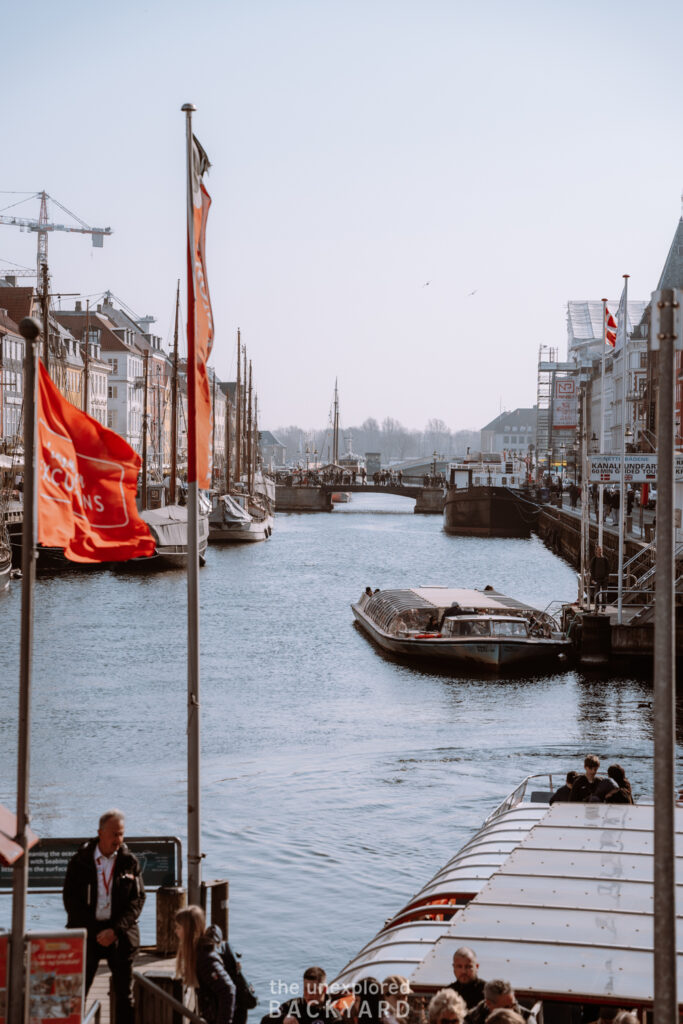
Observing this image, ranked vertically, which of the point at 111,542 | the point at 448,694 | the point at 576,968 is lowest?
the point at 448,694

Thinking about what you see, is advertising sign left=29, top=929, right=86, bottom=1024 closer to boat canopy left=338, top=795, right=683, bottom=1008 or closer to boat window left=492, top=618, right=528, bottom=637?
boat canopy left=338, top=795, right=683, bottom=1008

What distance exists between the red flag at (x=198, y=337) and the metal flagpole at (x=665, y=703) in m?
6.22

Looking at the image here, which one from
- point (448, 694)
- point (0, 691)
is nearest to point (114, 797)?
point (0, 691)

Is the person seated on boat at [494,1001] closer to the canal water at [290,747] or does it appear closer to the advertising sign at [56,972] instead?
the advertising sign at [56,972]

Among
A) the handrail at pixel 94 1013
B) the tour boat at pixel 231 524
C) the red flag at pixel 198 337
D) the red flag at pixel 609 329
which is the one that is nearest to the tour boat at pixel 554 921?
the handrail at pixel 94 1013

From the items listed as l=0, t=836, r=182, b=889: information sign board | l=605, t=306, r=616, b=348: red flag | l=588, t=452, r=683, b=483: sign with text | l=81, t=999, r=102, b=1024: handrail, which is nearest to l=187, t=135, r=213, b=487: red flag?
l=0, t=836, r=182, b=889: information sign board

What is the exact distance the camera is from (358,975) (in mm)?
11586

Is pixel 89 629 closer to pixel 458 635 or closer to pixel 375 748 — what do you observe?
pixel 458 635

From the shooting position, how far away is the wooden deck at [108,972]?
1101cm

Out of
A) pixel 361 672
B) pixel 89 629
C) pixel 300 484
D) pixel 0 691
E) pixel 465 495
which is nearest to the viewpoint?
pixel 0 691

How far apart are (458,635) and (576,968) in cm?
3598

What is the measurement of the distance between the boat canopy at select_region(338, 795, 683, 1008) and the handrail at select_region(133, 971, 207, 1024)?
5.18ft

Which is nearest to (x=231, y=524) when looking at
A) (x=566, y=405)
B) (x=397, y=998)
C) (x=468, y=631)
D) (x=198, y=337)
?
(x=468, y=631)

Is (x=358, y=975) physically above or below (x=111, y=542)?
below
